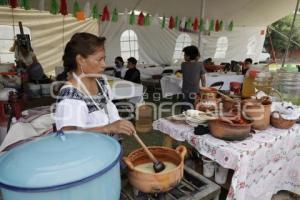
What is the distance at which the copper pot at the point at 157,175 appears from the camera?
35.7 inches

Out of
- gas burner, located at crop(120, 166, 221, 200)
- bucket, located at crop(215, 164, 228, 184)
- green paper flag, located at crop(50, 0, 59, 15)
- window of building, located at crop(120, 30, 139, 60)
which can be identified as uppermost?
green paper flag, located at crop(50, 0, 59, 15)

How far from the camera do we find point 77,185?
620 millimetres

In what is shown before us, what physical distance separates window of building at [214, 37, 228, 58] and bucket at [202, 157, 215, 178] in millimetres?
7910

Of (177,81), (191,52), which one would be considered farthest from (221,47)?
(191,52)

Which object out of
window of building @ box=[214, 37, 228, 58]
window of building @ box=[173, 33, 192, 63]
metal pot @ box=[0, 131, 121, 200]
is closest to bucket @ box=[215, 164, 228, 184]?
metal pot @ box=[0, 131, 121, 200]

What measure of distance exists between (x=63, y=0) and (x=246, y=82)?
3692mm

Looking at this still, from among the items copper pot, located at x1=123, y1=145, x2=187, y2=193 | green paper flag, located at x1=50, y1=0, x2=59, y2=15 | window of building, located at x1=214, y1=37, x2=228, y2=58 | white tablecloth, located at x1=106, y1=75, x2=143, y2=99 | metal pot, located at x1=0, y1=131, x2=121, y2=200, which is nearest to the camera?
metal pot, located at x1=0, y1=131, x2=121, y2=200

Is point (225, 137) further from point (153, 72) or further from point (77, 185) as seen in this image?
point (153, 72)

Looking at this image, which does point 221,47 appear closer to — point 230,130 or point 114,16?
point 114,16

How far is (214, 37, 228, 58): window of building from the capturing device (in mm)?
8820

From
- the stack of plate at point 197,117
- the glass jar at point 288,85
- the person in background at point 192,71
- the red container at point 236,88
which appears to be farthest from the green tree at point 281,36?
the stack of plate at point 197,117

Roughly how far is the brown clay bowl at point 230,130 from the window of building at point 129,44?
18.8 ft

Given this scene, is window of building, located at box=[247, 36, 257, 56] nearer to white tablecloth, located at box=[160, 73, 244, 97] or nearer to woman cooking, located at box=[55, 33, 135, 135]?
white tablecloth, located at box=[160, 73, 244, 97]

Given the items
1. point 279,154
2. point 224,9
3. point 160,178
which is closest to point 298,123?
point 279,154
